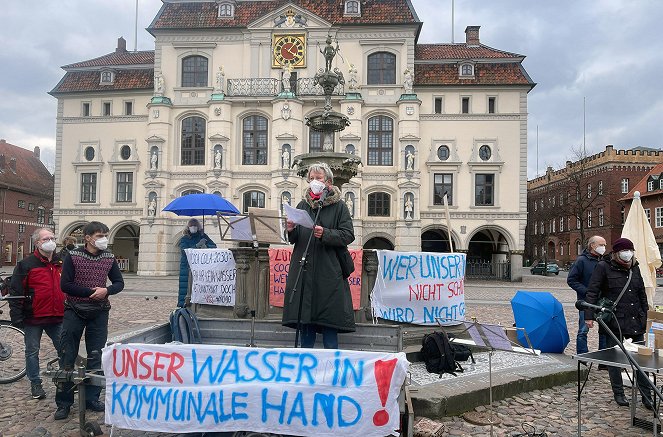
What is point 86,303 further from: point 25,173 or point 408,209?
point 25,173

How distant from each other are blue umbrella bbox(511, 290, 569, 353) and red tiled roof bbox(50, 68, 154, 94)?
30.7 m

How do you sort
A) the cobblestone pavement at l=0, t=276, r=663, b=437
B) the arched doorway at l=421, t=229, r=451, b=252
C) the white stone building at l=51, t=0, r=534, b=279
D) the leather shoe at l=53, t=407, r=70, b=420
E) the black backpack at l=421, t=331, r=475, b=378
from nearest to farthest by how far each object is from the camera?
the cobblestone pavement at l=0, t=276, r=663, b=437 < the leather shoe at l=53, t=407, r=70, b=420 < the black backpack at l=421, t=331, r=475, b=378 < the white stone building at l=51, t=0, r=534, b=279 < the arched doorway at l=421, t=229, r=451, b=252

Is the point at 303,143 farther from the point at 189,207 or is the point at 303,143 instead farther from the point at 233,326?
the point at 233,326

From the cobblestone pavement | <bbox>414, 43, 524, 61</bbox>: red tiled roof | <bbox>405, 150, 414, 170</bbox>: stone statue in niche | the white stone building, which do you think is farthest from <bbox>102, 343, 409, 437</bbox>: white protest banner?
<bbox>414, 43, 524, 61</bbox>: red tiled roof

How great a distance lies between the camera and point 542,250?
234ft

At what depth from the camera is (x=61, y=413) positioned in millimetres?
5098

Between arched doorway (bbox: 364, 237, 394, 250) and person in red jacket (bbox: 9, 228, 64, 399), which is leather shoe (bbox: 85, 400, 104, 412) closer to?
person in red jacket (bbox: 9, 228, 64, 399)

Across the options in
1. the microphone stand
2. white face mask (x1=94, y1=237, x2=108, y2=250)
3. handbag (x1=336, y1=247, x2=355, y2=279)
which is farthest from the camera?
white face mask (x1=94, y1=237, x2=108, y2=250)

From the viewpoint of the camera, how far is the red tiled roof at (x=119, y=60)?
35344 millimetres

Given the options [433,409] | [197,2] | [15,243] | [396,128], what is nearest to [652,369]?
[433,409]

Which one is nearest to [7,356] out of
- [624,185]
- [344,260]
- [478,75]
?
[344,260]

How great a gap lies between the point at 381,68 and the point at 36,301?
28892 mm

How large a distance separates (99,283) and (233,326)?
140cm

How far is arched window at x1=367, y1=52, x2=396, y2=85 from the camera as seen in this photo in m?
32.1
